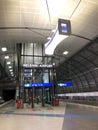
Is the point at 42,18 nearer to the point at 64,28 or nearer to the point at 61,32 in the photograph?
the point at 64,28

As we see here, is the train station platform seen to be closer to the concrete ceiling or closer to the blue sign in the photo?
the blue sign

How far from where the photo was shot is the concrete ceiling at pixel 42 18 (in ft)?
33.4

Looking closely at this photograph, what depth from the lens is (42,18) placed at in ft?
39.7

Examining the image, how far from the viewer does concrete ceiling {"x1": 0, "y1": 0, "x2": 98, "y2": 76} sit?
33.4 feet

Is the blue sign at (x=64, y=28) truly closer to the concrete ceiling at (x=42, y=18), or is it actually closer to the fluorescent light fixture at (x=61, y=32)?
the fluorescent light fixture at (x=61, y=32)

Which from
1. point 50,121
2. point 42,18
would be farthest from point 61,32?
point 42,18

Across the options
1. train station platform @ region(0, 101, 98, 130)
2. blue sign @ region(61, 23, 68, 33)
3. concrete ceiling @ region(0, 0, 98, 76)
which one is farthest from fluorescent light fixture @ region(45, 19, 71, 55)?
concrete ceiling @ region(0, 0, 98, 76)

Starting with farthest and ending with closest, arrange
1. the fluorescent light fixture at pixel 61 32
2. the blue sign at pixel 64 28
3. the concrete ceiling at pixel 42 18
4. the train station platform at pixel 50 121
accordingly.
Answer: the concrete ceiling at pixel 42 18 → the train station platform at pixel 50 121 → the blue sign at pixel 64 28 → the fluorescent light fixture at pixel 61 32

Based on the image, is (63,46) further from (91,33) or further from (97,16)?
(97,16)

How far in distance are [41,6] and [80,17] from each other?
3.16 meters

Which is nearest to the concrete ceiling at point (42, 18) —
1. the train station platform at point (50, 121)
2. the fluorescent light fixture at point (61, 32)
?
the fluorescent light fixture at point (61, 32)

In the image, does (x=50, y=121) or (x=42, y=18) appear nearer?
(x=50, y=121)

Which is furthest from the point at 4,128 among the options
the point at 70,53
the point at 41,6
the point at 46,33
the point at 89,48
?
the point at 70,53

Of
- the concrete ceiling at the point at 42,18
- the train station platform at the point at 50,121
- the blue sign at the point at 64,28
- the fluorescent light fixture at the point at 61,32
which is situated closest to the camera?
the fluorescent light fixture at the point at 61,32
